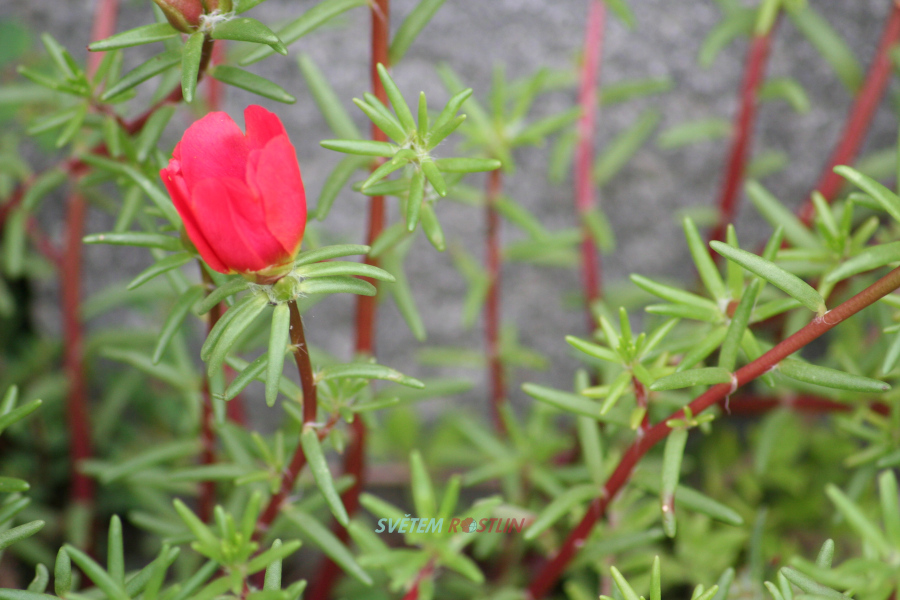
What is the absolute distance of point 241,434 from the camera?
89cm

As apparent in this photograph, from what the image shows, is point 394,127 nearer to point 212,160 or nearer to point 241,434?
point 212,160

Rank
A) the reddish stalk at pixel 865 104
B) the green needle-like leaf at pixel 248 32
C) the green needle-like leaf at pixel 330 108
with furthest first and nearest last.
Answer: the reddish stalk at pixel 865 104, the green needle-like leaf at pixel 330 108, the green needle-like leaf at pixel 248 32

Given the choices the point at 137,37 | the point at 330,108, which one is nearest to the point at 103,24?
the point at 330,108

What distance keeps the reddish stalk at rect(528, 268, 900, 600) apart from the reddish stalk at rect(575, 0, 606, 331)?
468mm

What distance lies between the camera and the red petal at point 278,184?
48 centimetres

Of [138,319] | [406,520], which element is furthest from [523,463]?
[138,319]

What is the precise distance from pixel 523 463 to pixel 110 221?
3.07 ft

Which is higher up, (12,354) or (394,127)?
(394,127)

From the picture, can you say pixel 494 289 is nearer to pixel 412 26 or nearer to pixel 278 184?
pixel 412 26

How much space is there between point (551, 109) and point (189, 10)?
798 mm

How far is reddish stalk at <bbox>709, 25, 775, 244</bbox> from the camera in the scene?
1080mm

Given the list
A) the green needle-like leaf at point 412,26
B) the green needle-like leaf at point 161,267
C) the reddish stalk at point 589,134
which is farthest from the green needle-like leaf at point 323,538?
the reddish stalk at point 589,134

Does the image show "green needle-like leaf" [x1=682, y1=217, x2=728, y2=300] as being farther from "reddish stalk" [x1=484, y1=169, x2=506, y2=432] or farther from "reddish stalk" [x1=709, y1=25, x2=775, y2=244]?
"reddish stalk" [x1=709, y1=25, x2=775, y2=244]

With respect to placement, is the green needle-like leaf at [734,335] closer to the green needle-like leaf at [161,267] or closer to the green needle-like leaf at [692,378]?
the green needle-like leaf at [692,378]
